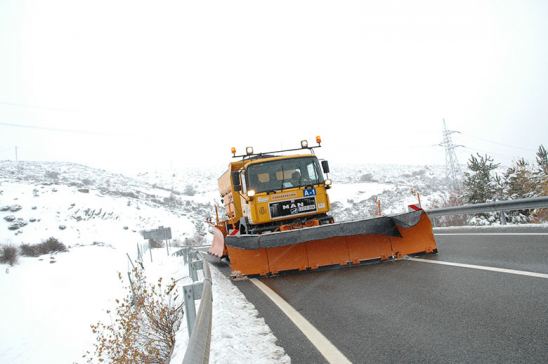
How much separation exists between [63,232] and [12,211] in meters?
8.31

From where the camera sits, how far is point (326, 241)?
7.96 meters

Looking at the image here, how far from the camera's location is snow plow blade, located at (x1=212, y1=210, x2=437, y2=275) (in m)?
7.31

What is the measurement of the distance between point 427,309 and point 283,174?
583 cm

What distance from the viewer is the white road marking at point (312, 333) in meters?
3.37

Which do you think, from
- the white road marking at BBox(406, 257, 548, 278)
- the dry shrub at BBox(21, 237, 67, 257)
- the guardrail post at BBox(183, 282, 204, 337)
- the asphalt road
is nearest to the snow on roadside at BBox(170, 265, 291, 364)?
the asphalt road

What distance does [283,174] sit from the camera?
980 cm

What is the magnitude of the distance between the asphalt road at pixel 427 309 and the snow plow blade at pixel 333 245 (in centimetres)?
46

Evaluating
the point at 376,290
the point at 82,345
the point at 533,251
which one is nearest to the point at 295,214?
the point at 376,290

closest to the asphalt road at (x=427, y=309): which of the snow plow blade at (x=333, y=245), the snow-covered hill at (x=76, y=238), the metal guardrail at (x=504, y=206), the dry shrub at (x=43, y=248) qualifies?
the snow plow blade at (x=333, y=245)

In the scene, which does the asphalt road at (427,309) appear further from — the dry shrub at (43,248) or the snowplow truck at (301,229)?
the dry shrub at (43,248)

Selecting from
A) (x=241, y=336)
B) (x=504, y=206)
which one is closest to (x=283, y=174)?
(x=504, y=206)

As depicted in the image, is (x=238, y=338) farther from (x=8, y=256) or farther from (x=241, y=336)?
(x=8, y=256)

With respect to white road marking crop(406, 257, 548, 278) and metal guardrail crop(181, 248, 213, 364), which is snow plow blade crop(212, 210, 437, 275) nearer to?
white road marking crop(406, 257, 548, 278)

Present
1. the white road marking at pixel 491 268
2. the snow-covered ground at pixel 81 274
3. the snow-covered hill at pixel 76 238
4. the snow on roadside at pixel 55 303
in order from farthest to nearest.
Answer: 1. the snow-covered hill at pixel 76 238
2. the snow on roadside at pixel 55 303
3. the snow-covered ground at pixel 81 274
4. the white road marking at pixel 491 268
